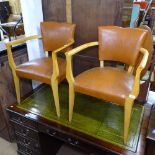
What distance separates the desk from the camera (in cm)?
116

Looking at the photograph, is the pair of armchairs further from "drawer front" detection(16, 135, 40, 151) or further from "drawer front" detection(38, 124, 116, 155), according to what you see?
"drawer front" detection(16, 135, 40, 151)

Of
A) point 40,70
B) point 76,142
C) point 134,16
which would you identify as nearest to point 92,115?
point 76,142

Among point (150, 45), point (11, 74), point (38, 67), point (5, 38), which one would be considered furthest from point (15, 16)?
point (150, 45)

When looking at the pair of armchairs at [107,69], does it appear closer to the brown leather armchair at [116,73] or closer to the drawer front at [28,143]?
the brown leather armchair at [116,73]

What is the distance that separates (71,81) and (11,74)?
0.74 metres

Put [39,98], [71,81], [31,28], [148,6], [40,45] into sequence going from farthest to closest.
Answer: [148,6]
[40,45]
[31,28]
[39,98]
[71,81]

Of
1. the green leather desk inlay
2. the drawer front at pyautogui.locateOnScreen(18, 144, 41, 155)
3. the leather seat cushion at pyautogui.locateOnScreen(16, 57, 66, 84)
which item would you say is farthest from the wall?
the drawer front at pyautogui.locateOnScreen(18, 144, 41, 155)

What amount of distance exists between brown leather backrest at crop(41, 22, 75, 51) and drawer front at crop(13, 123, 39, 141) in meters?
0.78

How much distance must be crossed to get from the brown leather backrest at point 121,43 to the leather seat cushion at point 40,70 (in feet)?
1.24

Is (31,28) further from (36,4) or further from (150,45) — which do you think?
(150,45)

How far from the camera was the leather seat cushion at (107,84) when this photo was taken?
1.13m

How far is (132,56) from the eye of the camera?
1347 mm

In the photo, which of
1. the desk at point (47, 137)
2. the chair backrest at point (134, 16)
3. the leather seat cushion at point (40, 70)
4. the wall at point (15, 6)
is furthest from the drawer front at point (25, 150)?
the chair backrest at point (134, 16)

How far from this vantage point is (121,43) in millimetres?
1402
